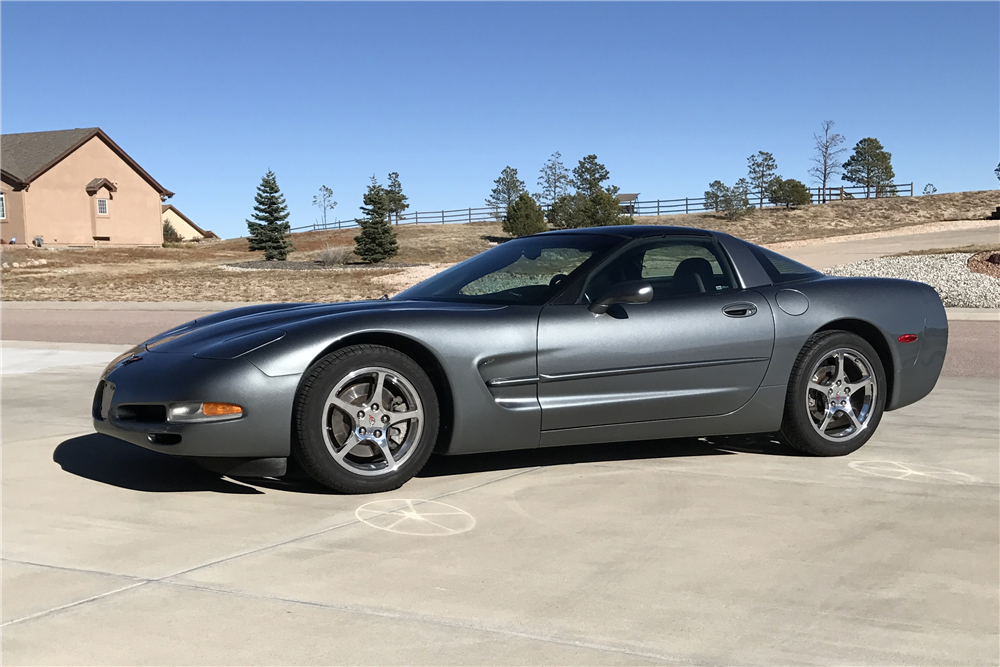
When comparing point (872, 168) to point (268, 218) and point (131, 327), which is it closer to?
point (268, 218)

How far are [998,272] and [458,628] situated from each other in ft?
58.7

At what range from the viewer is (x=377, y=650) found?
279 centimetres

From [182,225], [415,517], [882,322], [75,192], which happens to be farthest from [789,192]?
[415,517]

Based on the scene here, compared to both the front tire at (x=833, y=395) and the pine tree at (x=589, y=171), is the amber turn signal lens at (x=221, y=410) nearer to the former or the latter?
the front tire at (x=833, y=395)

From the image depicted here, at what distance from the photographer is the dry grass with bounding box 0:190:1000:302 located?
23.4 metres

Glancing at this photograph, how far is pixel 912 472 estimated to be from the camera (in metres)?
5.20

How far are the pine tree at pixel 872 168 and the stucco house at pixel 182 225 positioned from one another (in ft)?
157

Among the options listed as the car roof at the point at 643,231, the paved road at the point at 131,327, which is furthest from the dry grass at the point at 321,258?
the car roof at the point at 643,231

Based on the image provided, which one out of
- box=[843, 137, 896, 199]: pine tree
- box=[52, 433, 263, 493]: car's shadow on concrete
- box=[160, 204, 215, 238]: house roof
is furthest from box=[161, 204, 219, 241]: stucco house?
box=[52, 433, 263, 493]: car's shadow on concrete

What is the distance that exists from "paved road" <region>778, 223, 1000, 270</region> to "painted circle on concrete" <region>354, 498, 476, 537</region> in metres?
20.7

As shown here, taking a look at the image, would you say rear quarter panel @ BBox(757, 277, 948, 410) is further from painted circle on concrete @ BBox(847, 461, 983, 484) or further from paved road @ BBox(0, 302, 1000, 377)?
paved road @ BBox(0, 302, 1000, 377)

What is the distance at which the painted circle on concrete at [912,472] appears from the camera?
198 inches

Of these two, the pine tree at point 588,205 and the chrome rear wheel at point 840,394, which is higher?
the pine tree at point 588,205

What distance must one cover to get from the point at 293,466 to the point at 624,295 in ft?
6.47
